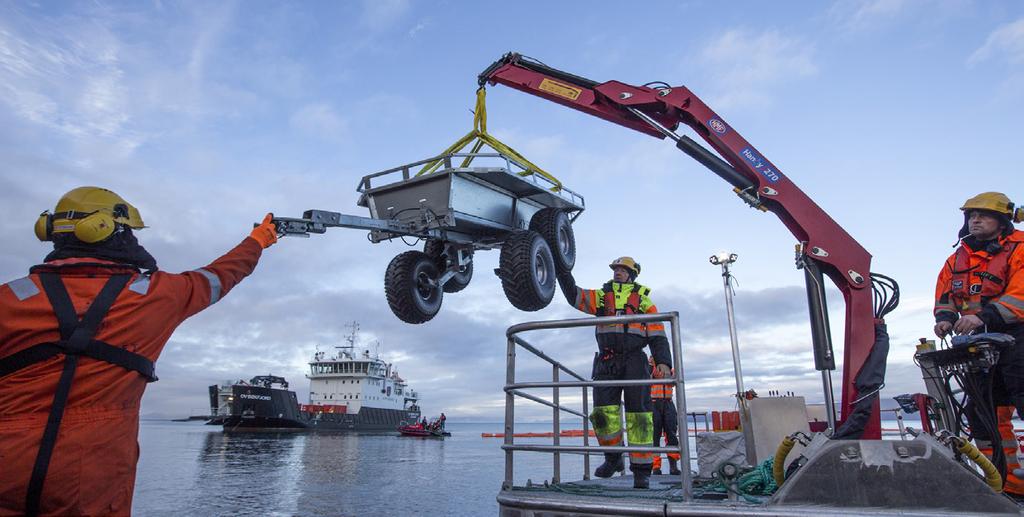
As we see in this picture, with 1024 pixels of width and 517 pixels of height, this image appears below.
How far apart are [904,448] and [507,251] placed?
3934 millimetres

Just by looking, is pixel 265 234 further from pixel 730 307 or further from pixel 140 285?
pixel 730 307

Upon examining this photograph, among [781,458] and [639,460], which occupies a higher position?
[781,458]

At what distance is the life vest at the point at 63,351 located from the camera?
190cm

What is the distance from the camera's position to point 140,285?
2.22m

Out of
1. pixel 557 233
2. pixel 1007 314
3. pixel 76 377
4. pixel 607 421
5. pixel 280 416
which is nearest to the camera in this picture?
pixel 76 377

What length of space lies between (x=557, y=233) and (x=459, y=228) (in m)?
1.12

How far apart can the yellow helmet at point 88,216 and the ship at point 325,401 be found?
4643 centimetres

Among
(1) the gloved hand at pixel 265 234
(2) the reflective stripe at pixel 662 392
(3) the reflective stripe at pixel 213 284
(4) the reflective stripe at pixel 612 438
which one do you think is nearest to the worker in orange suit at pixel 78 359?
(3) the reflective stripe at pixel 213 284

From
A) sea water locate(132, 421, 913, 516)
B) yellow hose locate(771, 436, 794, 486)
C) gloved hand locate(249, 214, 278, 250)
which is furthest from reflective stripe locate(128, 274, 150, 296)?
sea water locate(132, 421, 913, 516)

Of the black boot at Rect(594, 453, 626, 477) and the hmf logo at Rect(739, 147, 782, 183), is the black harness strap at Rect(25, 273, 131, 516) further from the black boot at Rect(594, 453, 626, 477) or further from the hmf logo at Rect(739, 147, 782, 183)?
the hmf logo at Rect(739, 147, 782, 183)

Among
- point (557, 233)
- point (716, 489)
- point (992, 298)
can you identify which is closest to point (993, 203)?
point (992, 298)

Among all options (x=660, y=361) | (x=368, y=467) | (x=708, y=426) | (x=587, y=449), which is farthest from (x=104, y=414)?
(x=368, y=467)

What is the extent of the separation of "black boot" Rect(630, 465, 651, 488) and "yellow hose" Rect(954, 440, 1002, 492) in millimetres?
1711

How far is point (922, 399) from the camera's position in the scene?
12.0ft
